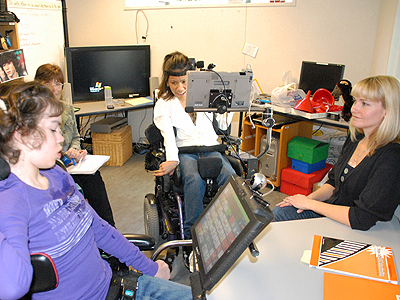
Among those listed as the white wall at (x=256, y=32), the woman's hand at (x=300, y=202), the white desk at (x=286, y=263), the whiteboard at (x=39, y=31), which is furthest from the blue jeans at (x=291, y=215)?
the whiteboard at (x=39, y=31)

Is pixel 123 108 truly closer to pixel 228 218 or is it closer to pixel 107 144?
pixel 107 144

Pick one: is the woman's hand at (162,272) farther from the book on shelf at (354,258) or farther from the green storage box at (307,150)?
the green storage box at (307,150)

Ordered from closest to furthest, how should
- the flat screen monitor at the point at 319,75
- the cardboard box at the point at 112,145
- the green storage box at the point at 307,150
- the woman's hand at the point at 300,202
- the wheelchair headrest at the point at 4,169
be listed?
the wheelchair headrest at the point at 4,169
the woman's hand at the point at 300,202
the green storage box at the point at 307,150
the flat screen monitor at the point at 319,75
the cardboard box at the point at 112,145

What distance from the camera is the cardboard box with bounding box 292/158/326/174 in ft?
10.4

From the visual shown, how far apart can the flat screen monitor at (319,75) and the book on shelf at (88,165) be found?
221cm

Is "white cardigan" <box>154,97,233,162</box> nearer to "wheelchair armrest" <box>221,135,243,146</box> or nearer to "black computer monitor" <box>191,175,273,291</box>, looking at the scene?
"wheelchair armrest" <box>221,135,243,146</box>

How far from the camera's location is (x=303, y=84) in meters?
3.50

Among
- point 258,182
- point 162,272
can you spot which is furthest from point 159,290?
point 258,182

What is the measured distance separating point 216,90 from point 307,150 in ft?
4.97

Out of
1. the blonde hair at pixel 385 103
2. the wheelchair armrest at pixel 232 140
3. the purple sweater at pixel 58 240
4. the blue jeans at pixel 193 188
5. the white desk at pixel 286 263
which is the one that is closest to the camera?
the purple sweater at pixel 58 240

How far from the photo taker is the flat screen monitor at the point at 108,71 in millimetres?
3845

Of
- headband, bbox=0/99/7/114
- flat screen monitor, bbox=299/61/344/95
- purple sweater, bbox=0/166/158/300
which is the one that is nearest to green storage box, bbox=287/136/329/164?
flat screen monitor, bbox=299/61/344/95

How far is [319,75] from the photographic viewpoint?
3.36 meters

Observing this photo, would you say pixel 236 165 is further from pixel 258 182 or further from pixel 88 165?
pixel 258 182
